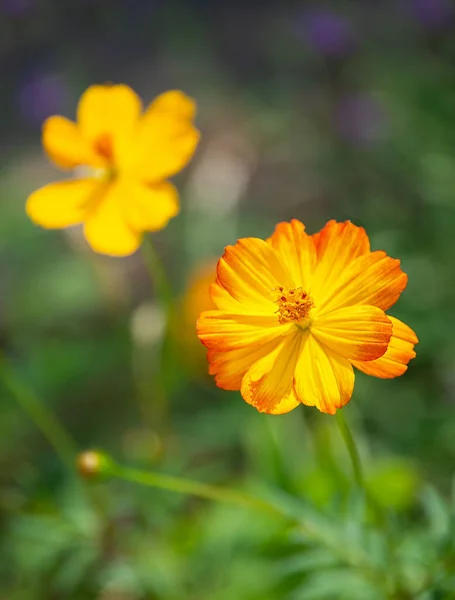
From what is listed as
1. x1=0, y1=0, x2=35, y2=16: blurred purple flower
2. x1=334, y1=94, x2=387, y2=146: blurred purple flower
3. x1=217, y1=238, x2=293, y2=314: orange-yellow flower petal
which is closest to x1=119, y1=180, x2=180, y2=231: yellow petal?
x1=217, y1=238, x2=293, y2=314: orange-yellow flower petal

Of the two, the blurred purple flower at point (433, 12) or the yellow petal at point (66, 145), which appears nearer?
the yellow petal at point (66, 145)

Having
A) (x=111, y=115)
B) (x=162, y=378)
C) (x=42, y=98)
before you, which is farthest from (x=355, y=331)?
(x=42, y=98)

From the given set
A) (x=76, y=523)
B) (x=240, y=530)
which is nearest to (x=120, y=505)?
(x=76, y=523)

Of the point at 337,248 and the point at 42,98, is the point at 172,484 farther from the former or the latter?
the point at 42,98

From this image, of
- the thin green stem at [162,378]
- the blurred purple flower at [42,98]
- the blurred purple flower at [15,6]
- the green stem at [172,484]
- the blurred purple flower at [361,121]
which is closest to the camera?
the green stem at [172,484]

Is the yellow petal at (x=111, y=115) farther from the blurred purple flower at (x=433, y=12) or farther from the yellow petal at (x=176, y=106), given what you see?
the blurred purple flower at (x=433, y=12)

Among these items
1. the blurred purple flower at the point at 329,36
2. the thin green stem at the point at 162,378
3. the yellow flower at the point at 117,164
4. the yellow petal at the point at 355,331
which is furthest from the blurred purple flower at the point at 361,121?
the yellow petal at the point at 355,331

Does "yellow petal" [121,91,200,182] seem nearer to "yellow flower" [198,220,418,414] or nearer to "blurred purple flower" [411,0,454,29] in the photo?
"yellow flower" [198,220,418,414]

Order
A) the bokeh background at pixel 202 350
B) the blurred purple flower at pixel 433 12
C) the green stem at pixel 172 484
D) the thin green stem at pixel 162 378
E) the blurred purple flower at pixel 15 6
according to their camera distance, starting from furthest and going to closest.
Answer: the blurred purple flower at pixel 15 6 < the blurred purple flower at pixel 433 12 < the bokeh background at pixel 202 350 < the thin green stem at pixel 162 378 < the green stem at pixel 172 484

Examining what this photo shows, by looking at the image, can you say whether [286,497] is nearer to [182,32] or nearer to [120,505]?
[120,505]
